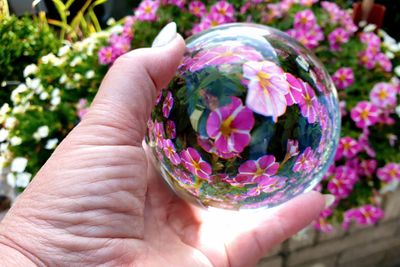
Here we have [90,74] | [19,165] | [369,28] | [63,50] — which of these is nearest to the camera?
[19,165]

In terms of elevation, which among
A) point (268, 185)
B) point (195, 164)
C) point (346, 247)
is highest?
point (195, 164)

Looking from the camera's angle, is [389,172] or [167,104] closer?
[167,104]

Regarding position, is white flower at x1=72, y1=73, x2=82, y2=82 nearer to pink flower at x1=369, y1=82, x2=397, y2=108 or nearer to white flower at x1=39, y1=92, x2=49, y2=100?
white flower at x1=39, y1=92, x2=49, y2=100

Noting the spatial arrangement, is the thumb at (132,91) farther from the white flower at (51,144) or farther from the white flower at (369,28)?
the white flower at (369,28)

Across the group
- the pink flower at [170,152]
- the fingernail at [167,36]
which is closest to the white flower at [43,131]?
the fingernail at [167,36]

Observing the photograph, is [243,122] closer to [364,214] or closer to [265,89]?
[265,89]

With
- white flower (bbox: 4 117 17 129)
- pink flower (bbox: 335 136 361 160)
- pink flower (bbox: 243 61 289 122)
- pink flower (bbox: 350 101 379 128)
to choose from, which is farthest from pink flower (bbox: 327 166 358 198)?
white flower (bbox: 4 117 17 129)

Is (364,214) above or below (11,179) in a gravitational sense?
below

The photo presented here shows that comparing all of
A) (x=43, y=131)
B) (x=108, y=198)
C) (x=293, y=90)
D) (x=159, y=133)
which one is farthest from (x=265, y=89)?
(x=43, y=131)
